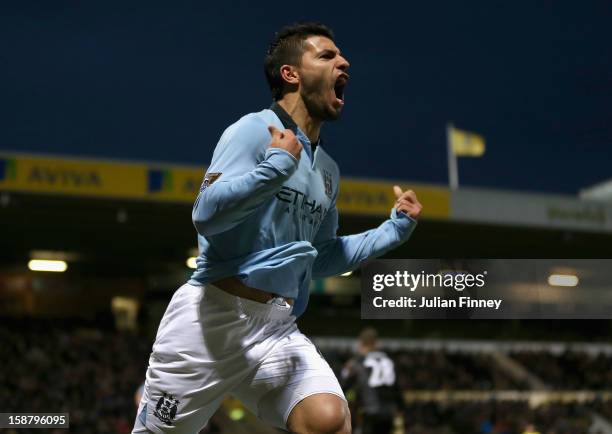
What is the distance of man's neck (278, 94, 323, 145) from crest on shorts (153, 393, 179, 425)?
47.6 inches

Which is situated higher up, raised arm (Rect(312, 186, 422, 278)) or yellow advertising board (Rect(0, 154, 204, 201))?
yellow advertising board (Rect(0, 154, 204, 201))

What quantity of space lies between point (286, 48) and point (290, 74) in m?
0.12

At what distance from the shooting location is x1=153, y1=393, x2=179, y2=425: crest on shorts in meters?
3.43

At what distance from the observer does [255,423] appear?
11922 mm

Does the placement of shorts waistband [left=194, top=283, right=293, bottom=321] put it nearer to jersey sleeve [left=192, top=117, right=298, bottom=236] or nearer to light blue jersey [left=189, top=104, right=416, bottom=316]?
light blue jersey [left=189, top=104, right=416, bottom=316]

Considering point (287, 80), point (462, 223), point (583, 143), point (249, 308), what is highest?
point (462, 223)

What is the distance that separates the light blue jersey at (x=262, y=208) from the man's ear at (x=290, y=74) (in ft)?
0.41

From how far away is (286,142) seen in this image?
319cm

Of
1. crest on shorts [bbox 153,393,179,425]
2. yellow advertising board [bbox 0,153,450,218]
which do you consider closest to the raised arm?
crest on shorts [bbox 153,393,179,425]

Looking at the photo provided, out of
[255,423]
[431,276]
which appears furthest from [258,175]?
[255,423]

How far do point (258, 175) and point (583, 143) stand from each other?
458 centimetres

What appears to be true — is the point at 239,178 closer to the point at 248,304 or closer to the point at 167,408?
the point at 248,304

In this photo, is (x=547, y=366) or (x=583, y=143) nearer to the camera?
(x=583, y=143)

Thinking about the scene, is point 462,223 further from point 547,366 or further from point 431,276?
point 431,276
